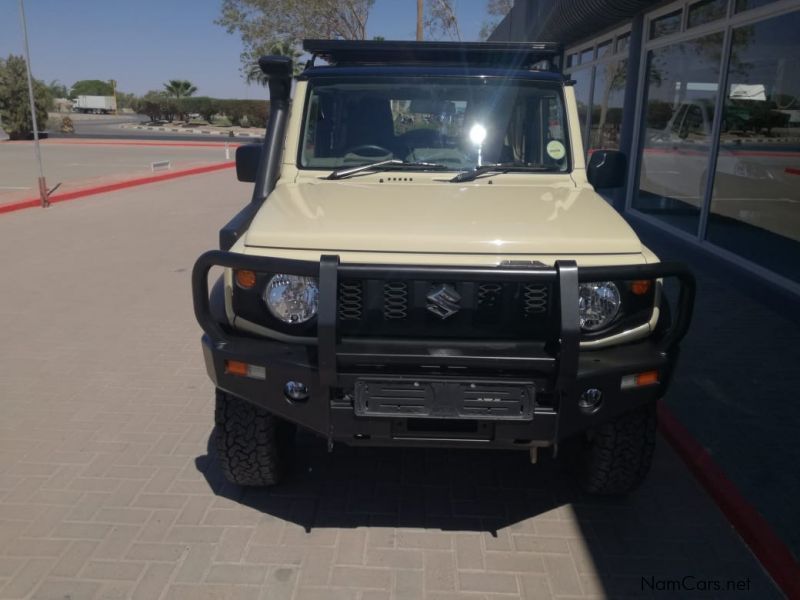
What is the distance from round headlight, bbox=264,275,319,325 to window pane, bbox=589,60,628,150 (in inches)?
423

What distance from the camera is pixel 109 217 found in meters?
11.9

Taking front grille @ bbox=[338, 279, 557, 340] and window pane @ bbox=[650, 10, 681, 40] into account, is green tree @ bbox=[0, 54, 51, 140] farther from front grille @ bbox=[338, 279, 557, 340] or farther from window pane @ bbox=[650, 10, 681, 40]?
front grille @ bbox=[338, 279, 557, 340]

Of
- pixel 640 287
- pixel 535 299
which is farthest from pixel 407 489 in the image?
pixel 640 287

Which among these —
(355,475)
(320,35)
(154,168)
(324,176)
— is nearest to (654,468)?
(355,475)

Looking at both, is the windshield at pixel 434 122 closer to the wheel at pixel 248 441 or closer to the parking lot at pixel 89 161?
Result: the wheel at pixel 248 441

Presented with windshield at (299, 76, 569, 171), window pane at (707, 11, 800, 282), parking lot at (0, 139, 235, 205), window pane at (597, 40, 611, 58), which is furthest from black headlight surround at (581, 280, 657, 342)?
parking lot at (0, 139, 235, 205)

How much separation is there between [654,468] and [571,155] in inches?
69.7

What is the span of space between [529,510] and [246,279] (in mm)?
1735

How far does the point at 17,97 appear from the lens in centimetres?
3278

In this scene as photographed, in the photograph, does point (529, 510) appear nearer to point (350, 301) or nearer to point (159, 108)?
point (350, 301)

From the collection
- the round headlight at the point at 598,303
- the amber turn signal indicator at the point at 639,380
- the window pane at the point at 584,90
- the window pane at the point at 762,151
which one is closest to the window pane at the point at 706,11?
the window pane at the point at 762,151

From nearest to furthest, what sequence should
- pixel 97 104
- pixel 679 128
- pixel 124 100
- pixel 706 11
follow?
1. pixel 706 11
2. pixel 679 128
3. pixel 97 104
4. pixel 124 100

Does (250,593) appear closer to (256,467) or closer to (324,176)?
(256,467)

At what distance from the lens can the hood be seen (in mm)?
2861
